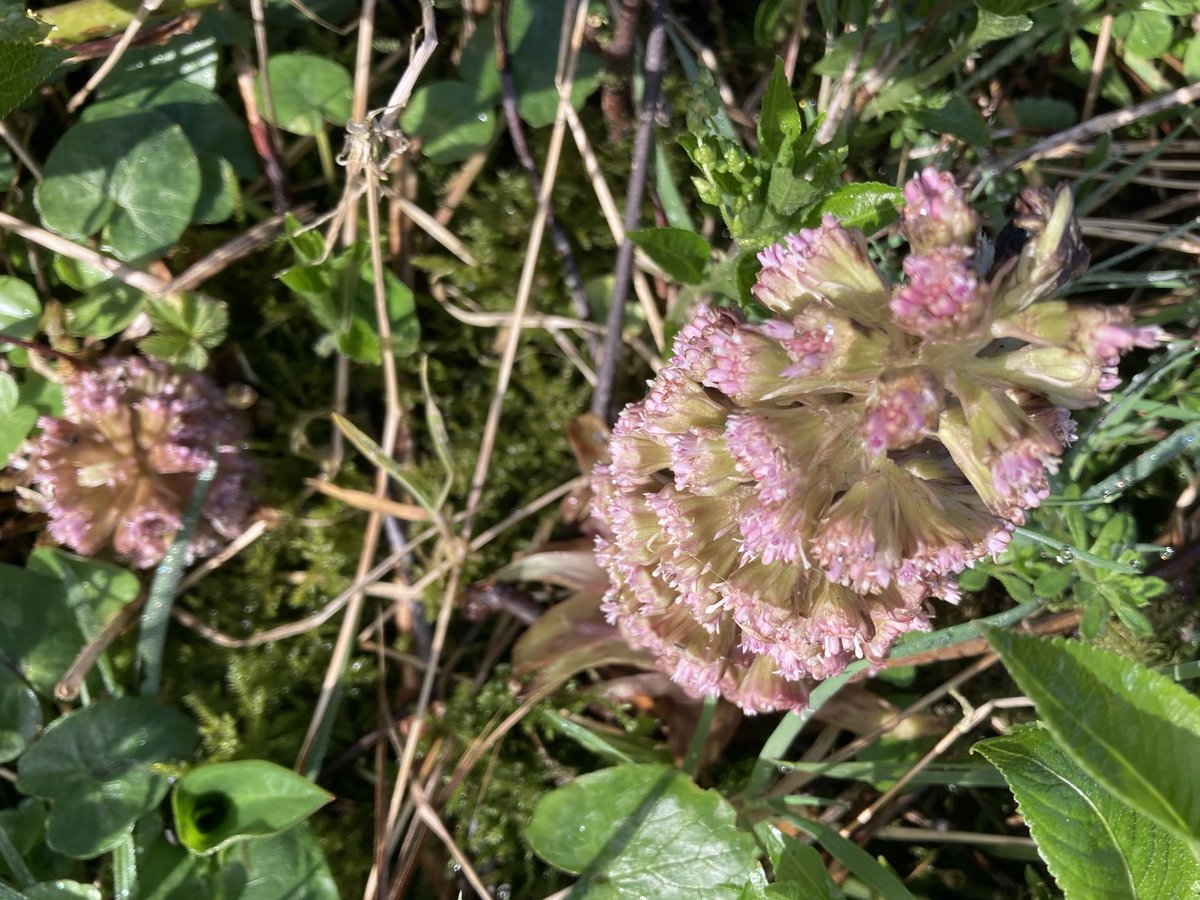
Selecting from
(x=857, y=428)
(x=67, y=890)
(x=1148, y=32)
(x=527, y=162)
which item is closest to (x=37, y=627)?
(x=67, y=890)

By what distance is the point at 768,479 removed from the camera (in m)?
2.29

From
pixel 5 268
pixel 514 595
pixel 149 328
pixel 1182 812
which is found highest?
pixel 5 268

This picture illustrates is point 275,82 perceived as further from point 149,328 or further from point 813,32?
point 813,32

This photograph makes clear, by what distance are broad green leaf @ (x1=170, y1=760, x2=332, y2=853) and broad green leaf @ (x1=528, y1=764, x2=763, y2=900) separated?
2.78 ft

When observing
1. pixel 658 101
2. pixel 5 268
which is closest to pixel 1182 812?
pixel 658 101

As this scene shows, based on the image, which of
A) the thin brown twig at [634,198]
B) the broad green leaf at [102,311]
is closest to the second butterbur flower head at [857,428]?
the thin brown twig at [634,198]

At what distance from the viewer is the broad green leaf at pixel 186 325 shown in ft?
11.7

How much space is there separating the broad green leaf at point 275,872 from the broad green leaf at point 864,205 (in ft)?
9.34

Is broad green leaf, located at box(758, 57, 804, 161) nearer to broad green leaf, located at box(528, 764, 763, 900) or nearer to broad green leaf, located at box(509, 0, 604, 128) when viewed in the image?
broad green leaf, located at box(509, 0, 604, 128)

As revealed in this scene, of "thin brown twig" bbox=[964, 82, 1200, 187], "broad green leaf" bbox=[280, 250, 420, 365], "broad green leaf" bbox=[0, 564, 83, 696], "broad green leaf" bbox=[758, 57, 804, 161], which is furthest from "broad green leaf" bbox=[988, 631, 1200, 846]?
"broad green leaf" bbox=[0, 564, 83, 696]

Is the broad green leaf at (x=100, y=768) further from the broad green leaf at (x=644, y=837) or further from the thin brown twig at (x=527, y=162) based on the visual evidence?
the thin brown twig at (x=527, y=162)

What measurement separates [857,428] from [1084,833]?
132cm

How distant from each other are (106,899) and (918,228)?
3.60 metres

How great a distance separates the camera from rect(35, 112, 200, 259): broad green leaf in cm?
346
